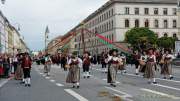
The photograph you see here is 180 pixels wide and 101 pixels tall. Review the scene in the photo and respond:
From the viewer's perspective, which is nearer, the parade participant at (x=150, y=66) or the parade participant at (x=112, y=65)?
the parade participant at (x=112, y=65)

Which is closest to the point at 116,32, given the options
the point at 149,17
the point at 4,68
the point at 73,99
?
the point at 149,17

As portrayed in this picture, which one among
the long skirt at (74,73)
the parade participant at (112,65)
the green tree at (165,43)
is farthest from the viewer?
the green tree at (165,43)

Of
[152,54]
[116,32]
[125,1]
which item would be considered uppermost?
[125,1]

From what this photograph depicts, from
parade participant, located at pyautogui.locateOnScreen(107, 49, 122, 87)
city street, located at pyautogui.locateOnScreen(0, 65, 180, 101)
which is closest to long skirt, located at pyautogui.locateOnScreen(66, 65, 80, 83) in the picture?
city street, located at pyautogui.locateOnScreen(0, 65, 180, 101)

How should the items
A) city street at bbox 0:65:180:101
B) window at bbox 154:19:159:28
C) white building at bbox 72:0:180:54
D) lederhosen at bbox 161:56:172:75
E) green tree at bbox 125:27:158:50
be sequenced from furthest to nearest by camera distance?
window at bbox 154:19:159:28 → white building at bbox 72:0:180:54 → green tree at bbox 125:27:158:50 → lederhosen at bbox 161:56:172:75 → city street at bbox 0:65:180:101

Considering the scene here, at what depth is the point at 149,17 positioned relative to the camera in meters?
112

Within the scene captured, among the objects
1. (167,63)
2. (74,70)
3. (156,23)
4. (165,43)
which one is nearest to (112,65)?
(74,70)

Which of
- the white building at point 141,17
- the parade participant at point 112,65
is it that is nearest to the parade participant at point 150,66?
the parade participant at point 112,65

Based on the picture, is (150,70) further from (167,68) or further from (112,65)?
(167,68)

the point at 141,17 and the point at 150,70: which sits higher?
the point at 141,17

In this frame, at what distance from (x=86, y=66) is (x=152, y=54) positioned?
324 inches

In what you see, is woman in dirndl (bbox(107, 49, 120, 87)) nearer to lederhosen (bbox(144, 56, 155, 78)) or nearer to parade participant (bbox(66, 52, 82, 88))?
parade participant (bbox(66, 52, 82, 88))

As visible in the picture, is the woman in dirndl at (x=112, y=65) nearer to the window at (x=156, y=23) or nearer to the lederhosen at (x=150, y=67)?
the lederhosen at (x=150, y=67)

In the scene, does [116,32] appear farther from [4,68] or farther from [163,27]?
[4,68]
